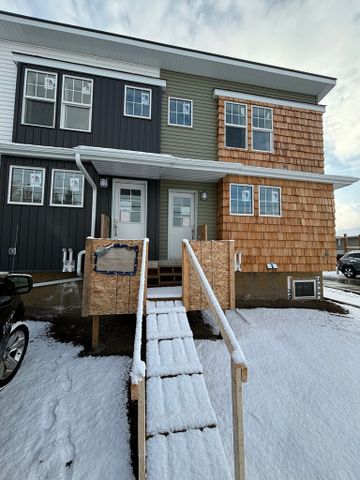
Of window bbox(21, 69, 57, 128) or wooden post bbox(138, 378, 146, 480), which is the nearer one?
wooden post bbox(138, 378, 146, 480)

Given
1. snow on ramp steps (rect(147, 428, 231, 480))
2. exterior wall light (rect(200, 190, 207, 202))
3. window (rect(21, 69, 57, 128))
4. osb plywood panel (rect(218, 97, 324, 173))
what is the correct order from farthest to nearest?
osb plywood panel (rect(218, 97, 324, 173)), exterior wall light (rect(200, 190, 207, 202)), window (rect(21, 69, 57, 128)), snow on ramp steps (rect(147, 428, 231, 480))

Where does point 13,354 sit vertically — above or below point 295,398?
above

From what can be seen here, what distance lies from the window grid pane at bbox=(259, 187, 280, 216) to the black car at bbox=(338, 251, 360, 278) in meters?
10.7

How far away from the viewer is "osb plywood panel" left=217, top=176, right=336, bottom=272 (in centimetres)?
695

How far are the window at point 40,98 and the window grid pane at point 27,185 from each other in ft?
5.07

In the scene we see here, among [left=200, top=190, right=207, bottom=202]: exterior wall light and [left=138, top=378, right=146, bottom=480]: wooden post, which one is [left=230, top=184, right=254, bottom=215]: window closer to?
[left=200, top=190, right=207, bottom=202]: exterior wall light

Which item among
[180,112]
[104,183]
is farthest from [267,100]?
[104,183]

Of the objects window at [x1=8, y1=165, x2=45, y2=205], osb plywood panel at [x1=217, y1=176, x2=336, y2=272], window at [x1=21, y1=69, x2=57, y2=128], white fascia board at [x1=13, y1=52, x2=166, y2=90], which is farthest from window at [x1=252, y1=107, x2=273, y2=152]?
window at [x1=8, y1=165, x2=45, y2=205]

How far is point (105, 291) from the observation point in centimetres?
429

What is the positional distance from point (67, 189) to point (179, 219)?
136 inches

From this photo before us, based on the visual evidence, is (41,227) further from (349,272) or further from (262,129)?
(349,272)

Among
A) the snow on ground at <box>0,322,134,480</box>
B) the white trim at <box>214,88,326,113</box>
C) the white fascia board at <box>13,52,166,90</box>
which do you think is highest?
the white trim at <box>214,88,326,113</box>

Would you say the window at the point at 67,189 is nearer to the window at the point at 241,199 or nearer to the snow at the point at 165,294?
the snow at the point at 165,294

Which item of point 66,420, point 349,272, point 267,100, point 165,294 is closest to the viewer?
point 66,420
